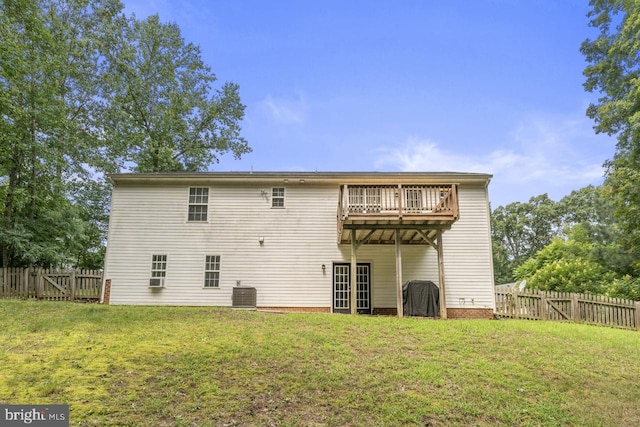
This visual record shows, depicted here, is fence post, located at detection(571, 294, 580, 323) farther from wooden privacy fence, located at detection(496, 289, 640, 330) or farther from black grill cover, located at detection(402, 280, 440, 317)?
black grill cover, located at detection(402, 280, 440, 317)

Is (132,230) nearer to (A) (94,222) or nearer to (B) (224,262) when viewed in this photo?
(B) (224,262)

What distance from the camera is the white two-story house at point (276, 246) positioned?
44.0 feet

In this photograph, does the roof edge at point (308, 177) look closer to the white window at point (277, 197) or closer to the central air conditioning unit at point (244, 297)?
the white window at point (277, 197)

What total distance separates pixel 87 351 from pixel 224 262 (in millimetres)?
7173

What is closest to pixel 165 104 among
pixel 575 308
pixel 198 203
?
pixel 198 203

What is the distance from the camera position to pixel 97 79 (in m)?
22.3

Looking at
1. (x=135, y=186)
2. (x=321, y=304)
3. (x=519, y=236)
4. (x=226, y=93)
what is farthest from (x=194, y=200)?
(x=519, y=236)

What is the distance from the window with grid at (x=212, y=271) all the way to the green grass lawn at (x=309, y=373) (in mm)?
3930

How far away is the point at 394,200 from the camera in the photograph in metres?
13.0

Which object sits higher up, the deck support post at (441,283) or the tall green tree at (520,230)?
the tall green tree at (520,230)

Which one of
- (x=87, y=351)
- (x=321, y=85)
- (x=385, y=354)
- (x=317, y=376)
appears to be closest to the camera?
(x=317, y=376)

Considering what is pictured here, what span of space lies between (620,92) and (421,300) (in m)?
15.4

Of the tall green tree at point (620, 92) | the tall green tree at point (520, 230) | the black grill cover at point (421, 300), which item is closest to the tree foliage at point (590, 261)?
the tall green tree at point (620, 92)

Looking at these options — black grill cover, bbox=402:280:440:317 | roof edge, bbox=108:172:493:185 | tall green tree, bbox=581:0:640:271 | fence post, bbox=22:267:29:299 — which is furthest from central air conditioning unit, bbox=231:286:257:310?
tall green tree, bbox=581:0:640:271
